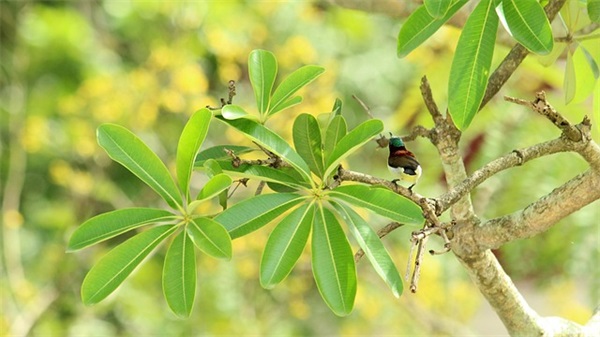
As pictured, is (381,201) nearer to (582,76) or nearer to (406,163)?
(406,163)

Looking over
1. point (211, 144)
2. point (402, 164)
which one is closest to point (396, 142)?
point (402, 164)

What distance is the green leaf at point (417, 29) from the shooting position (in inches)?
20.2

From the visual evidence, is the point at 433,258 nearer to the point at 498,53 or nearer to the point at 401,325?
the point at 401,325

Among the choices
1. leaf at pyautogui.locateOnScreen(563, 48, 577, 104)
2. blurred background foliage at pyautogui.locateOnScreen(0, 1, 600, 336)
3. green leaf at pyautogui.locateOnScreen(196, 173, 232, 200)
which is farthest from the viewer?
blurred background foliage at pyautogui.locateOnScreen(0, 1, 600, 336)

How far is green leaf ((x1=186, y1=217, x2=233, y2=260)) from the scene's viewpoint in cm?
46

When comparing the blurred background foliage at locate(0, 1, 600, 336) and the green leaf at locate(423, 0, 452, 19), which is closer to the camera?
the green leaf at locate(423, 0, 452, 19)

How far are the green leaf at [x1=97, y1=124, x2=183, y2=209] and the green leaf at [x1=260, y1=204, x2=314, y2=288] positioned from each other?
0.07 m

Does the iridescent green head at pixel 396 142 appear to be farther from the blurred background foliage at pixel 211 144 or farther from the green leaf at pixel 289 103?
the blurred background foliage at pixel 211 144

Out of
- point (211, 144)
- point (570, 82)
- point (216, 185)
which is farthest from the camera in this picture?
point (211, 144)

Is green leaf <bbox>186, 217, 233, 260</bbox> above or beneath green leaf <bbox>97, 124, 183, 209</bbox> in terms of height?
beneath

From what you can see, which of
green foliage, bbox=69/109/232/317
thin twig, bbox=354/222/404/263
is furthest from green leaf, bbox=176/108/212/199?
thin twig, bbox=354/222/404/263

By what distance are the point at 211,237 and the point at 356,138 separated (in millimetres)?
106

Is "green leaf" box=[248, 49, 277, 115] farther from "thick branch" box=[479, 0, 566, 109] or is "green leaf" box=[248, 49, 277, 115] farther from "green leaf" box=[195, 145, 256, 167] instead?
"thick branch" box=[479, 0, 566, 109]

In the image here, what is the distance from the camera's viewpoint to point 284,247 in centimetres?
48
